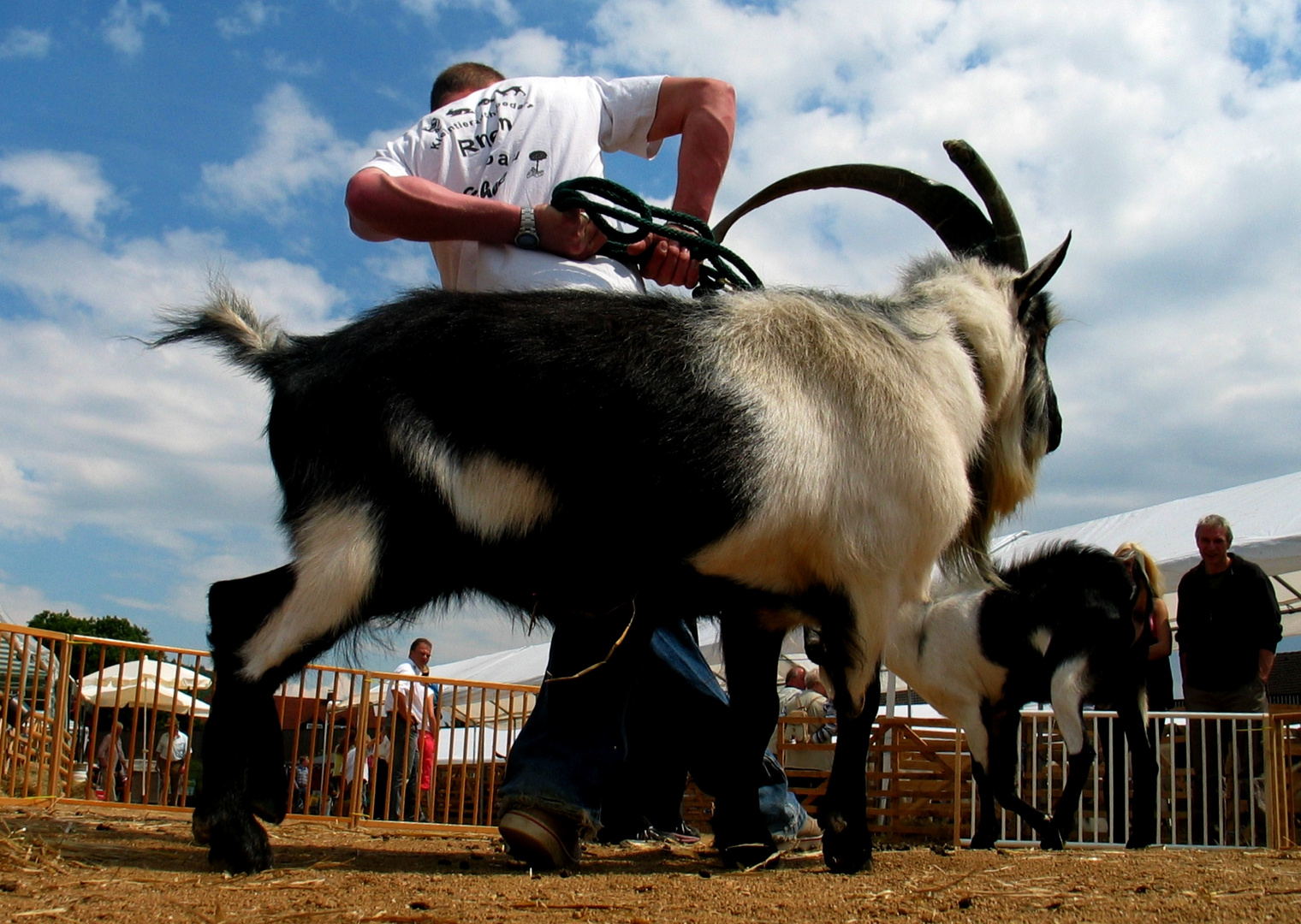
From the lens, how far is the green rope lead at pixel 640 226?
A: 11.3 ft

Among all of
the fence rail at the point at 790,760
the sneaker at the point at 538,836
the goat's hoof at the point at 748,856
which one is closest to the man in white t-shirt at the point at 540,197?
the sneaker at the point at 538,836

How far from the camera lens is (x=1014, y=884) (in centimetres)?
262

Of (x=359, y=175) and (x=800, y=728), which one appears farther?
(x=800, y=728)

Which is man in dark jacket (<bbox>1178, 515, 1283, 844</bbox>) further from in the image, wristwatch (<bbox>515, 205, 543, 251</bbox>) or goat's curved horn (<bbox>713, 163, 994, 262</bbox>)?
wristwatch (<bbox>515, 205, 543, 251</bbox>)

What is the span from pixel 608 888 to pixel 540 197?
232 cm

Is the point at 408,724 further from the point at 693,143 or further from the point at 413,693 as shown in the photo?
the point at 693,143

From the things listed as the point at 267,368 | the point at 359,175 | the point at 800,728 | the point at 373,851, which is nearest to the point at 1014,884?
the point at 373,851

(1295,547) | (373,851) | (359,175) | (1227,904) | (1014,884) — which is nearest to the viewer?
(1227,904)

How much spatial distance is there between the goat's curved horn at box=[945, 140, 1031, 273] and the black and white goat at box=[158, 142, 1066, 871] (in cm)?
93

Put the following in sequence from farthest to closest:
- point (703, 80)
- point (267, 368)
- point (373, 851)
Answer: point (703, 80), point (373, 851), point (267, 368)

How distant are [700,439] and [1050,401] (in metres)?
1.76

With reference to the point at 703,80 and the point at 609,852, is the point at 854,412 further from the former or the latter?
the point at 609,852

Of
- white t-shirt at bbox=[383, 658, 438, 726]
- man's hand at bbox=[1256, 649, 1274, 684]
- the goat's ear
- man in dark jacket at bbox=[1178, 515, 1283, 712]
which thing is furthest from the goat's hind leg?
man's hand at bbox=[1256, 649, 1274, 684]

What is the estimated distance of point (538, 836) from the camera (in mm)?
3008
